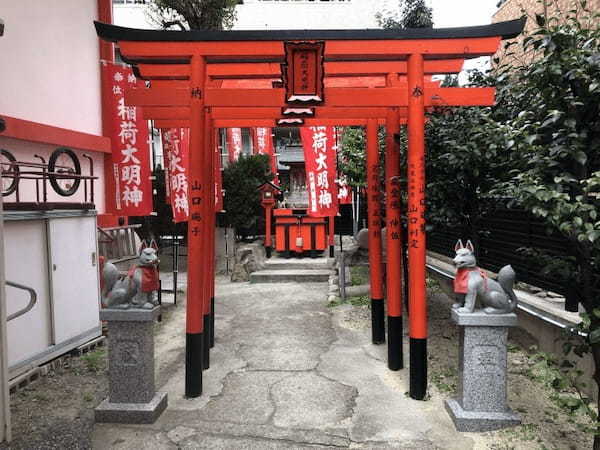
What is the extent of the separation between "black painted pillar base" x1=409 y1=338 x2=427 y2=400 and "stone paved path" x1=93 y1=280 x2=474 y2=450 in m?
0.14

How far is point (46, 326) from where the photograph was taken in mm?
5809

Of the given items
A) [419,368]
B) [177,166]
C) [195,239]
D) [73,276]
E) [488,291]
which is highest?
[177,166]

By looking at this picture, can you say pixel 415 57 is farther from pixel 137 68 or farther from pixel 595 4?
pixel 595 4

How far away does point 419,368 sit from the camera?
481cm

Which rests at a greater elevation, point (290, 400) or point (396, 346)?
point (396, 346)

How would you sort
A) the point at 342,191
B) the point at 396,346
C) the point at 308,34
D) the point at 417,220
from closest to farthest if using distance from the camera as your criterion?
the point at 308,34 < the point at 417,220 < the point at 396,346 < the point at 342,191

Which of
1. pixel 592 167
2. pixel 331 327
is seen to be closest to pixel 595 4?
pixel 592 167

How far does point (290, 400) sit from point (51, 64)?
8080mm

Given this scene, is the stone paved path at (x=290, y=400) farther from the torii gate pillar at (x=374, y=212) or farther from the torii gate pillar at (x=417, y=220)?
the torii gate pillar at (x=374, y=212)

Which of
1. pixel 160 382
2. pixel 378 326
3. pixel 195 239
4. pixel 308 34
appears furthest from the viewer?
pixel 378 326

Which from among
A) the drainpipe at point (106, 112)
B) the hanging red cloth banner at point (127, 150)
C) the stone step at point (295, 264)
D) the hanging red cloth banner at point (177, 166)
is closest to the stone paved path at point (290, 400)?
the hanging red cloth banner at point (127, 150)

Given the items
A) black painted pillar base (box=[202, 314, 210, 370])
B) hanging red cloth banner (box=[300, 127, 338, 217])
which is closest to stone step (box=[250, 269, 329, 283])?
hanging red cloth banner (box=[300, 127, 338, 217])

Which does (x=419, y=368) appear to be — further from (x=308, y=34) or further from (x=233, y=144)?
(x=233, y=144)

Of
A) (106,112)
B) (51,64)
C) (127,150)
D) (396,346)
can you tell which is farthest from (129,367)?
(106,112)
